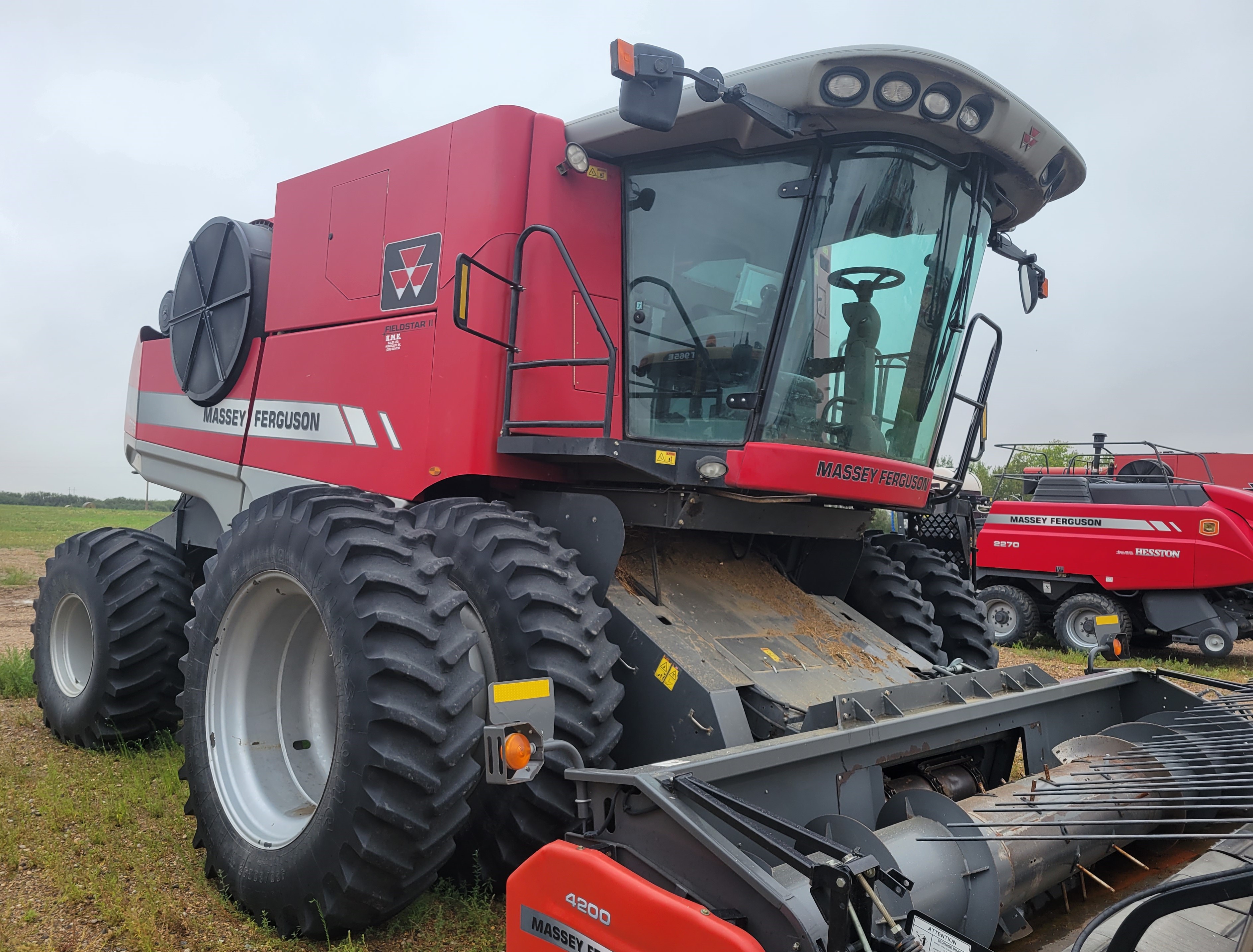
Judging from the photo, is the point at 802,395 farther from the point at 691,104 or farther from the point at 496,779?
the point at 496,779

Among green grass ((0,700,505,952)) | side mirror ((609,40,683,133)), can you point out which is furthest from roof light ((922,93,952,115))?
green grass ((0,700,505,952))

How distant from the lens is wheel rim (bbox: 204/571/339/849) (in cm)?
337

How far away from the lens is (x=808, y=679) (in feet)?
12.4

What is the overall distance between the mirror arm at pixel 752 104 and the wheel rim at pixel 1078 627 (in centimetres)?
961

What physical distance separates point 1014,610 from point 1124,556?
156 cm

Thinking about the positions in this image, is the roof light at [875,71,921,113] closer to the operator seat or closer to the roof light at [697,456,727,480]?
the operator seat

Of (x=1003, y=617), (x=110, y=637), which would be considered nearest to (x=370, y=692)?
(x=110, y=637)

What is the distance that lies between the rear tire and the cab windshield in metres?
8.44

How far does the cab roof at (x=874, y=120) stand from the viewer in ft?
11.1

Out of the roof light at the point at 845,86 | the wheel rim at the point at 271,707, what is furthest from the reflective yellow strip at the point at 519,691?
the roof light at the point at 845,86

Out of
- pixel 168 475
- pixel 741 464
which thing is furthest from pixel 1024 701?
pixel 168 475

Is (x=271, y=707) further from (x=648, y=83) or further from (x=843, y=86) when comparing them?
(x=843, y=86)

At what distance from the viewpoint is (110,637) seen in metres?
5.00

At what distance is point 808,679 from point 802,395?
1.16m
